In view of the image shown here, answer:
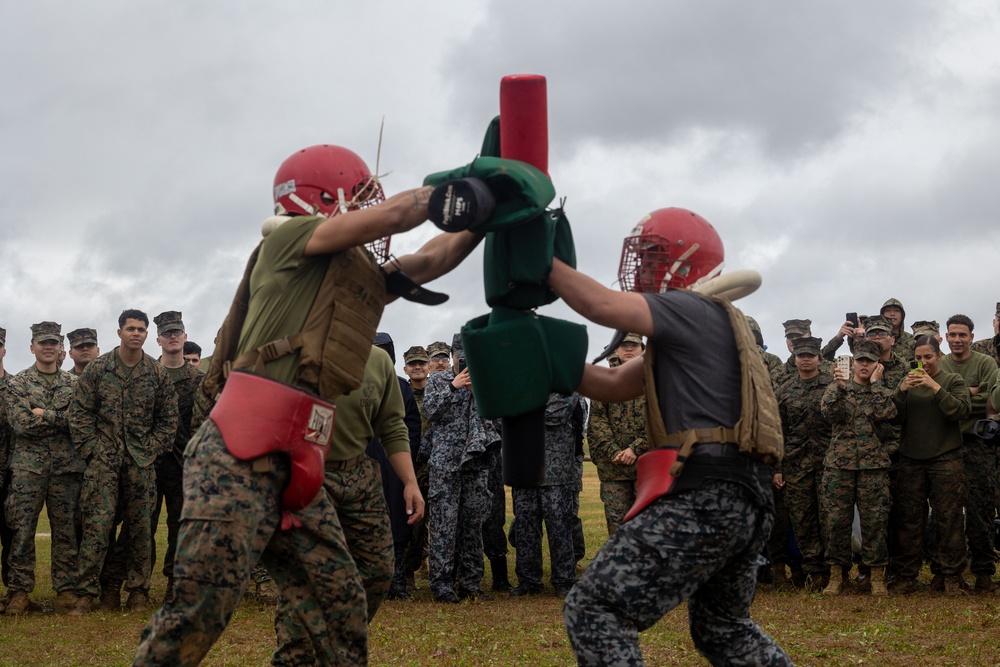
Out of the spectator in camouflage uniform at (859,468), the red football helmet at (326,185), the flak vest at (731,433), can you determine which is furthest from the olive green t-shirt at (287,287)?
the spectator in camouflage uniform at (859,468)

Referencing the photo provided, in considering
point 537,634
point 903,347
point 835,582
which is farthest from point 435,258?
point 903,347

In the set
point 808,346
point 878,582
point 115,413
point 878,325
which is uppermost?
point 878,325

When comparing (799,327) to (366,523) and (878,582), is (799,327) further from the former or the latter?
(366,523)

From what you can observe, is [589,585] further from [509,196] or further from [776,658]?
[509,196]

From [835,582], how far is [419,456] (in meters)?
4.29

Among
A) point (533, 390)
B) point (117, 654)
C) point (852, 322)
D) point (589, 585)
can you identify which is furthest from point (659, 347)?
point (852, 322)

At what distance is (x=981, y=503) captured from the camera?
10461 mm

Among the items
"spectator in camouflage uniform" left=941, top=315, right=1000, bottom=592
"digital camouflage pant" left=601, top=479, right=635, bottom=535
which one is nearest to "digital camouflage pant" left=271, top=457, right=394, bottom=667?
"digital camouflage pant" left=601, top=479, right=635, bottom=535

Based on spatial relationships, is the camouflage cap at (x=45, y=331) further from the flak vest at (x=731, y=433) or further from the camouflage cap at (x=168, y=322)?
the flak vest at (x=731, y=433)

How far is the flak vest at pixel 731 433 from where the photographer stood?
442cm

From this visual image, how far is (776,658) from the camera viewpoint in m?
4.58

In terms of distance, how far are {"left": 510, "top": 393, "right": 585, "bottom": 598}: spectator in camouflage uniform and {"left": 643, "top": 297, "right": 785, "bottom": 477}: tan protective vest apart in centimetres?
630

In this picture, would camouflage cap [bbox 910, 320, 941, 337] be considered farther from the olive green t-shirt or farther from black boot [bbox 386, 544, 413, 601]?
the olive green t-shirt

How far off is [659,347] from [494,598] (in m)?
6.76
